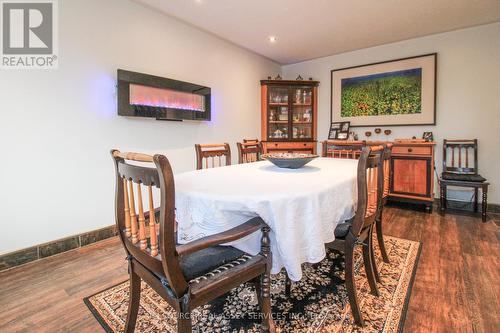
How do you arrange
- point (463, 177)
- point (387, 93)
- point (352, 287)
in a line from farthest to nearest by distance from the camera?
point (387, 93)
point (463, 177)
point (352, 287)

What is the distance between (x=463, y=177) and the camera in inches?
127

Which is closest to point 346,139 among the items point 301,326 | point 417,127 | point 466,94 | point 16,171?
point 417,127

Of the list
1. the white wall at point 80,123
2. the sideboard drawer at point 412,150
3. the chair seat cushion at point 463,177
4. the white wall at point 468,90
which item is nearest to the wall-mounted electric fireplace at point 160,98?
the white wall at point 80,123

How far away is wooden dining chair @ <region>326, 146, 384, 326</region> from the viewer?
1.38 m

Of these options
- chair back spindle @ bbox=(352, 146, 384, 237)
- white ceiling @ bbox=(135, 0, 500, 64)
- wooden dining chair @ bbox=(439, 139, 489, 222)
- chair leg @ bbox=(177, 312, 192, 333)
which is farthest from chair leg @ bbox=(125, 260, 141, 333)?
wooden dining chair @ bbox=(439, 139, 489, 222)

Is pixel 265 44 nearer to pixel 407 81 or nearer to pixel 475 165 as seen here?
pixel 407 81

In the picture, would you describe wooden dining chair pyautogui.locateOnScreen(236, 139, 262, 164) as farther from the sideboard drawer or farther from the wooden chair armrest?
the sideboard drawer

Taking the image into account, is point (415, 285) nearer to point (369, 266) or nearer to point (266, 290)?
point (369, 266)

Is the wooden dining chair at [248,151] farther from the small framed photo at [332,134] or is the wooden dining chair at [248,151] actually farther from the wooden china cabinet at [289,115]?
the small framed photo at [332,134]

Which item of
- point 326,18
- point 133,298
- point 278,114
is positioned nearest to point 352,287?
point 133,298

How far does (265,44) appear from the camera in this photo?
13.1ft

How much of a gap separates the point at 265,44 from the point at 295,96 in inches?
42.7

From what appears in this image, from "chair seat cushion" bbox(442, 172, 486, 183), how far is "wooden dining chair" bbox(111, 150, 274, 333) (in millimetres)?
3239

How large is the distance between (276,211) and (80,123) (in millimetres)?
2197
